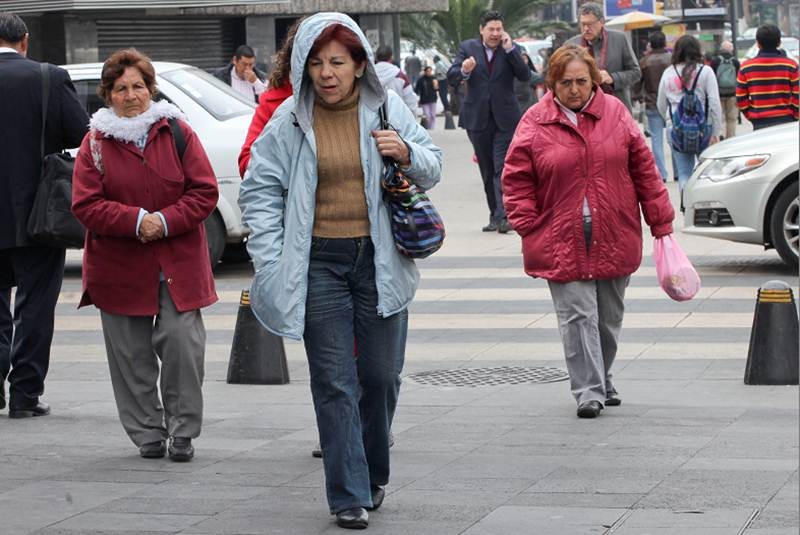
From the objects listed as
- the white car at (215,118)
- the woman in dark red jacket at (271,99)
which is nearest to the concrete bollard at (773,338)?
the woman in dark red jacket at (271,99)

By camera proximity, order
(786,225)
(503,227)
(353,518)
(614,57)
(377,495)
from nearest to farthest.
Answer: (353,518)
(377,495)
(786,225)
(614,57)
(503,227)

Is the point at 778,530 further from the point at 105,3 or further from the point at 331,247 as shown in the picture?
the point at 105,3

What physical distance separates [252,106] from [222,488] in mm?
8053

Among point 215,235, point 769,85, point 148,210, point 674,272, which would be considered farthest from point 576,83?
point 769,85

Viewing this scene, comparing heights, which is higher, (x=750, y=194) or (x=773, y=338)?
(x=750, y=194)

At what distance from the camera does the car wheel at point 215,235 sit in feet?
43.9

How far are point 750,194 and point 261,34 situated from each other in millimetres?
21238

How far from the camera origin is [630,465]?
21.9ft

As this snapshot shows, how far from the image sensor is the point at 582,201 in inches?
311

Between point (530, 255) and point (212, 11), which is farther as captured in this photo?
point (212, 11)

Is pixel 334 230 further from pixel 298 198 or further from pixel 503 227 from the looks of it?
pixel 503 227

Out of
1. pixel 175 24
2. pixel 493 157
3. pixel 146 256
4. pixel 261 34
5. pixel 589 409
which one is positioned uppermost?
pixel 175 24

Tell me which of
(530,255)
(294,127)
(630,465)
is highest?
(294,127)

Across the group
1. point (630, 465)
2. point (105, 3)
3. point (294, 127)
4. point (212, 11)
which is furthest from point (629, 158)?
point (212, 11)
